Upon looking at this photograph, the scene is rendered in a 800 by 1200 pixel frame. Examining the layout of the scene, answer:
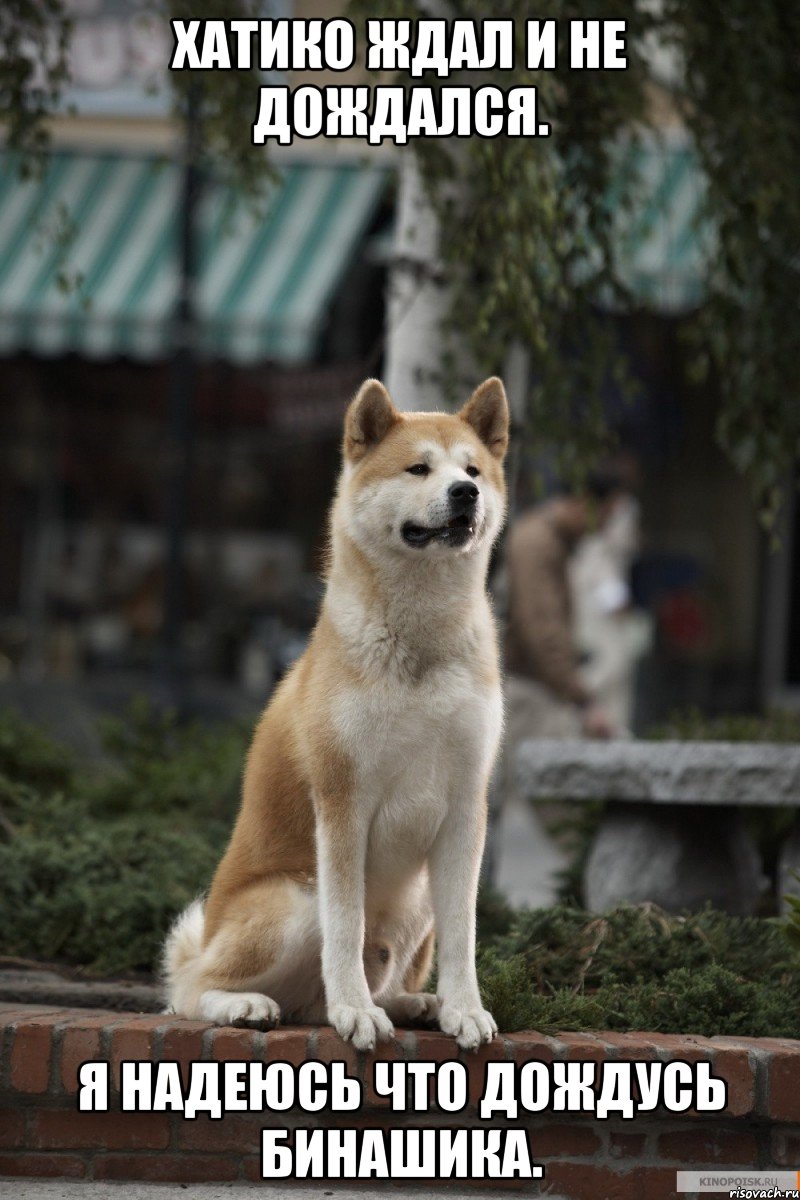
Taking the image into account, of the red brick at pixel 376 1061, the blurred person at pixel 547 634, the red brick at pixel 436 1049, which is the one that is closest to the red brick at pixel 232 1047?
the red brick at pixel 376 1061

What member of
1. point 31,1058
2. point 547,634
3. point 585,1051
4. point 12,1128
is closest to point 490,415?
point 585,1051

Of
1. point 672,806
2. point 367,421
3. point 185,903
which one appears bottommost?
point 185,903

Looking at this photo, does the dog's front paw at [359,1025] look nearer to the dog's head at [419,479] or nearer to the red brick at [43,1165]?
the red brick at [43,1165]

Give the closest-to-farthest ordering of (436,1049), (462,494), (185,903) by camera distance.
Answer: (462,494) < (436,1049) < (185,903)

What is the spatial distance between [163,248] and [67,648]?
349 centimetres

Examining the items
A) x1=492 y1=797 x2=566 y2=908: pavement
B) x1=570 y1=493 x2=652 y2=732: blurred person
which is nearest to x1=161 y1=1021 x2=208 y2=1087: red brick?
x1=492 y1=797 x2=566 y2=908: pavement

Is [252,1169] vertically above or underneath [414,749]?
underneath

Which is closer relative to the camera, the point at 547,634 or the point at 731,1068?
the point at 731,1068

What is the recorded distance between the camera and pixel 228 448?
530 inches

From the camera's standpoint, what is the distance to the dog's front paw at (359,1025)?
337 cm

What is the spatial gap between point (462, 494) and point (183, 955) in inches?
56.3

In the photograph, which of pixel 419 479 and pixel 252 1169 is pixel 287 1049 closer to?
pixel 252 1169

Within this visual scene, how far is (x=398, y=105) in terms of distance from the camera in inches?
191

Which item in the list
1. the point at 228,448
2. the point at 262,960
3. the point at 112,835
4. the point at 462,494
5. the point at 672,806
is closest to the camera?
the point at 462,494
